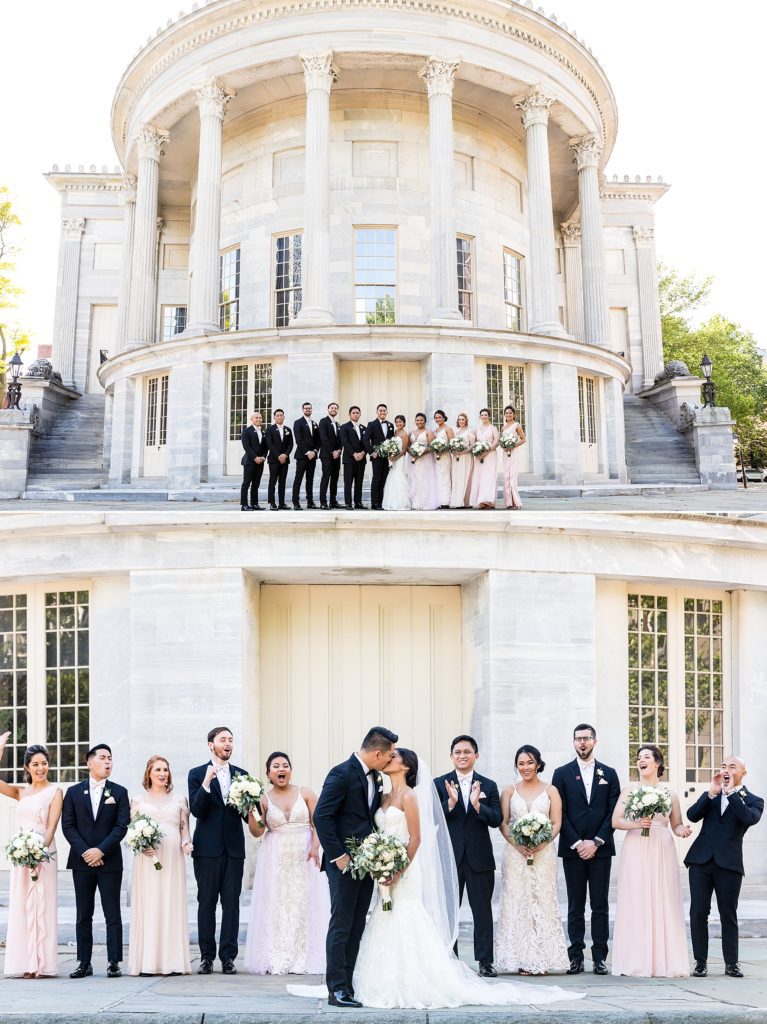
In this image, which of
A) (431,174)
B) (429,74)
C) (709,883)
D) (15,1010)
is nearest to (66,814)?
(15,1010)

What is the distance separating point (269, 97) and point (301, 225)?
3.81 m

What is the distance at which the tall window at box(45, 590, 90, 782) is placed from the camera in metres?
15.1

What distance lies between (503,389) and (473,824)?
1907 centimetres

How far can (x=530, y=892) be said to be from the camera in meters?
10.7

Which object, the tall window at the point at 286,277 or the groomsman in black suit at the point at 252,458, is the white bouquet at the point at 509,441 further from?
the tall window at the point at 286,277

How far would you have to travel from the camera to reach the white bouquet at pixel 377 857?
8641 mm

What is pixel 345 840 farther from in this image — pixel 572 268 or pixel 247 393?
pixel 572 268

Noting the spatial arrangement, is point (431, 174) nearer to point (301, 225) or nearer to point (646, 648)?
point (301, 225)

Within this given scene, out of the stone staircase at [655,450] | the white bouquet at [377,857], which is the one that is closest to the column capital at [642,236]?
the stone staircase at [655,450]

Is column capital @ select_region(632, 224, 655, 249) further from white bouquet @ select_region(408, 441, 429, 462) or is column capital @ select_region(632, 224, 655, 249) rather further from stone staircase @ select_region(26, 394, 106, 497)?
white bouquet @ select_region(408, 441, 429, 462)

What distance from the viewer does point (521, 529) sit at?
14.5 metres

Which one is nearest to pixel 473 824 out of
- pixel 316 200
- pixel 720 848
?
pixel 720 848

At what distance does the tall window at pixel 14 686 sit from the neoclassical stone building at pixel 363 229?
40.6 feet

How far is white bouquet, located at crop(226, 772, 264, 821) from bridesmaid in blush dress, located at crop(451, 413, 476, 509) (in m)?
11.8
